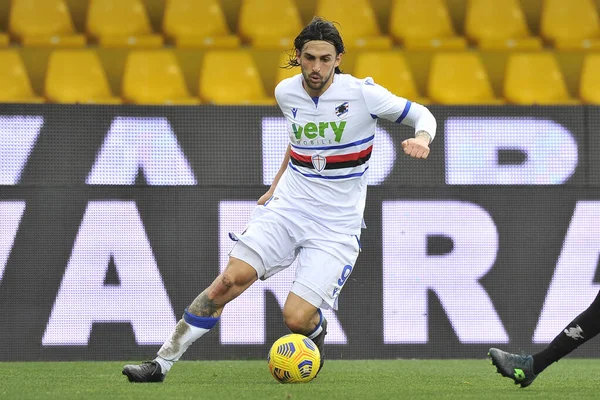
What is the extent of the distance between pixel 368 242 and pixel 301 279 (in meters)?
2.48

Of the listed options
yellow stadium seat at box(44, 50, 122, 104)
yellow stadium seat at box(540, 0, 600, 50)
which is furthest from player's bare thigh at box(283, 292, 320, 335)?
yellow stadium seat at box(540, 0, 600, 50)

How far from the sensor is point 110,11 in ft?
39.2

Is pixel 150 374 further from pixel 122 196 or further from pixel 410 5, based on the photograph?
pixel 410 5

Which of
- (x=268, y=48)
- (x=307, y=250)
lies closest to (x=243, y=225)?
(x=307, y=250)

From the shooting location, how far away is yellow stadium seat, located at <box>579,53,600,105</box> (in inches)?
430

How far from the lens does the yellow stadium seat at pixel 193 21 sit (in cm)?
1187

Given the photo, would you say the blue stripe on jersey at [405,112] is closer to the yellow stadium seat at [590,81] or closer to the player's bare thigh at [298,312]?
the player's bare thigh at [298,312]

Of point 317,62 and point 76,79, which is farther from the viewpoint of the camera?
point 76,79

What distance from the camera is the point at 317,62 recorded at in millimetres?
6148

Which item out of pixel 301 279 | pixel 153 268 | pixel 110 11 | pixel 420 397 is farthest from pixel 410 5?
pixel 420 397

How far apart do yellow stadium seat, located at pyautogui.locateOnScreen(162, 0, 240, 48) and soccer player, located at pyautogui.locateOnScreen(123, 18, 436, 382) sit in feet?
18.5

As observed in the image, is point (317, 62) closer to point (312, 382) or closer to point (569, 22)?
point (312, 382)

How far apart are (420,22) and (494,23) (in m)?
0.85

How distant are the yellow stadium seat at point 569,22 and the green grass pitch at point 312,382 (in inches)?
186
